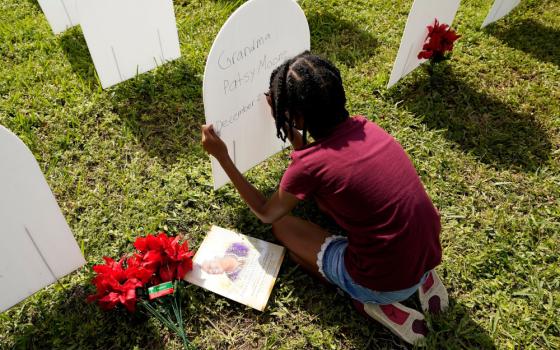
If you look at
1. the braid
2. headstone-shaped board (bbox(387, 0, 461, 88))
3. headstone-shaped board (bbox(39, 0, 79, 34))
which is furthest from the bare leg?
headstone-shaped board (bbox(39, 0, 79, 34))

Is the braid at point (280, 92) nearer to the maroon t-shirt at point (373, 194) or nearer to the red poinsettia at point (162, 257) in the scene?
the maroon t-shirt at point (373, 194)

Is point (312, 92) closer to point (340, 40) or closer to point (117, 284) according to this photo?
point (117, 284)

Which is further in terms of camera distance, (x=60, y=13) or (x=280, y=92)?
(x=60, y=13)

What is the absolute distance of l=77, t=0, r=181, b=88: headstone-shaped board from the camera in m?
2.54

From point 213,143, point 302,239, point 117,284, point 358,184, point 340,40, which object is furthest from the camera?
point 340,40

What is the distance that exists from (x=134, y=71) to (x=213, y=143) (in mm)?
1441

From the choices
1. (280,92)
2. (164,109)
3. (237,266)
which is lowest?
(237,266)

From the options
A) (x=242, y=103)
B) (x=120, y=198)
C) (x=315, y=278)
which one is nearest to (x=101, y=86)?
(x=120, y=198)

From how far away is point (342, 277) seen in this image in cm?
193

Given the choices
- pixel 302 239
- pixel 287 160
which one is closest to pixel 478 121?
pixel 287 160

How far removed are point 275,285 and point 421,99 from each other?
1.90 metres

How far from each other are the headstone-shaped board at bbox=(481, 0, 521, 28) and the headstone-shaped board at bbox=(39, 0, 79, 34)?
3.47 meters

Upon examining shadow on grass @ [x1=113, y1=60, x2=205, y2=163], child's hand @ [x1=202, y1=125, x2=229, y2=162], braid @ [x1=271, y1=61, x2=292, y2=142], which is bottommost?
shadow on grass @ [x1=113, y1=60, x2=205, y2=163]

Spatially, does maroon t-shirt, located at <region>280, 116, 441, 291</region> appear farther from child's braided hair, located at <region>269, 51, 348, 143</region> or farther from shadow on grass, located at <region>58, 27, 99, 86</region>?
shadow on grass, located at <region>58, 27, 99, 86</region>
